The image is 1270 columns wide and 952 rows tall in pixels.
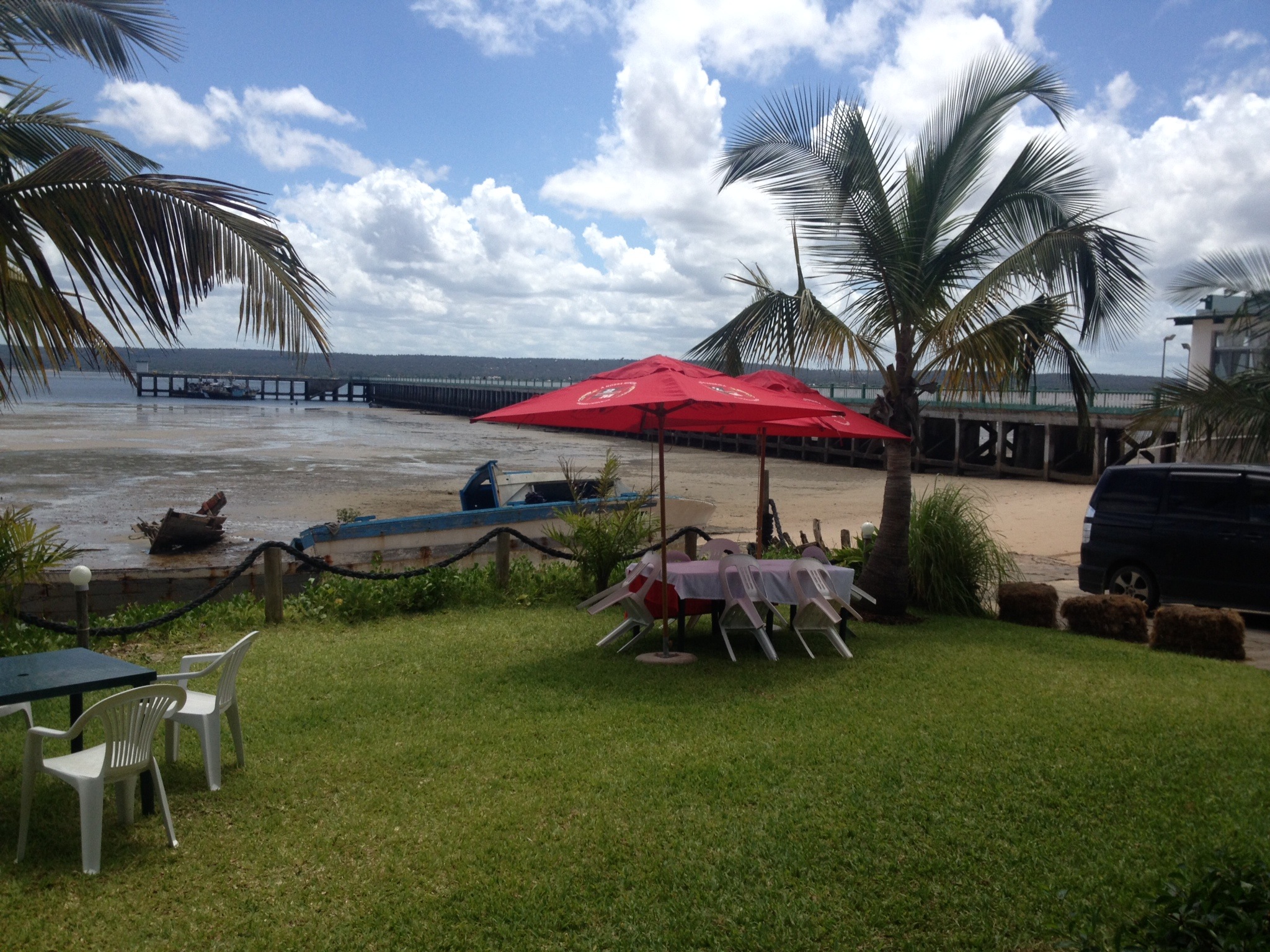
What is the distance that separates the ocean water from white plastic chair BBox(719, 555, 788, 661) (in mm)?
10849

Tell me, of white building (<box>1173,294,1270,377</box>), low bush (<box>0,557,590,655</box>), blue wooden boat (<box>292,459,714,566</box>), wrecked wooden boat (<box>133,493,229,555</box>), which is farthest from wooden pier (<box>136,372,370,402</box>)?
low bush (<box>0,557,590,655</box>)

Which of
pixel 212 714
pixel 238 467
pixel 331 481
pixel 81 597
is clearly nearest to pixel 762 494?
pixel 81 597

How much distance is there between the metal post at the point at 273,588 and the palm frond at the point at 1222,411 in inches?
372

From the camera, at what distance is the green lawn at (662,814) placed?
141 inches

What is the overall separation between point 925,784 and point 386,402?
123793mm

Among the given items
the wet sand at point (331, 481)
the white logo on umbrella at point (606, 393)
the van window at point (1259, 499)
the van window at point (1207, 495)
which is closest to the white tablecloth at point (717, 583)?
the white logo on umbrella at point (606, 393)

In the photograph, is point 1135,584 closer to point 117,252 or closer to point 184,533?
point 117,252

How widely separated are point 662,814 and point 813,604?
3.49 meters

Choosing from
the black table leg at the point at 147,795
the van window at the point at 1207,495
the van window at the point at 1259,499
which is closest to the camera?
the black table leg at the point at 147,795

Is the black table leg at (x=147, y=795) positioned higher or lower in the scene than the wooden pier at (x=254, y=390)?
lower

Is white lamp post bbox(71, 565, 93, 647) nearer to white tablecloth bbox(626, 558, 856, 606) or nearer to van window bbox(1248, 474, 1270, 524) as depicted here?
white tablecloth bbox(626, 558, 856, 606)

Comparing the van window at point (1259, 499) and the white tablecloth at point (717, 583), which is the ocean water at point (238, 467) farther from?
the van window at point (1259, 499)

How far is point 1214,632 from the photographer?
8.24 meters

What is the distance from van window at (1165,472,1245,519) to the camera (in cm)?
970
